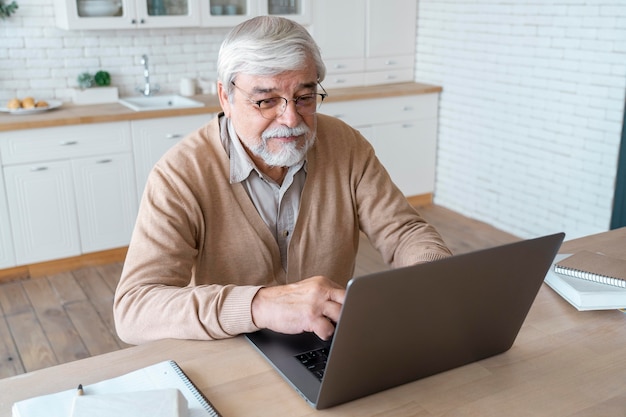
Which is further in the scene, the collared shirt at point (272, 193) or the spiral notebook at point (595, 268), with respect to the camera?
the collared shirt at point (272, 193)

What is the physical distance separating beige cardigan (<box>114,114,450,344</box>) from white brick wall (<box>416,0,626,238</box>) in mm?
2320

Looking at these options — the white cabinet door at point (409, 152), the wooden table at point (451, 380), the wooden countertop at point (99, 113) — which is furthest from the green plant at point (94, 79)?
the wooden table at point (451, 380)

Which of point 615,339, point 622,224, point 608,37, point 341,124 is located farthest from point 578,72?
point 615,339

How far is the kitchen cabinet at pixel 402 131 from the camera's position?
184 inches

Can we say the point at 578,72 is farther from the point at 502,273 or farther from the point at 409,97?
the point at 502,273

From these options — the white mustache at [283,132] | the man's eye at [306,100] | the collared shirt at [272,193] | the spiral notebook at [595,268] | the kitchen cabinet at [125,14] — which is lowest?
the spiral notebook at [595,268]

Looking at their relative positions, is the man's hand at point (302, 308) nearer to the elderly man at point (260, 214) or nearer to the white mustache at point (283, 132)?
the elderly man at point (260, 214)

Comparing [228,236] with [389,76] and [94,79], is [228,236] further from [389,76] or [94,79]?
[389,76]

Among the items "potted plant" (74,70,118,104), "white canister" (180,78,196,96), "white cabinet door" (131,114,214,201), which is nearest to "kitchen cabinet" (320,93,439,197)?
"white canister" (180,78,196,96)

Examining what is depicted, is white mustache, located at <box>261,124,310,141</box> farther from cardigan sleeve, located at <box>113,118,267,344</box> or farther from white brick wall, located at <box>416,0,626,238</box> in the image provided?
white brick wall, located at <box>416,0,626,238</box>

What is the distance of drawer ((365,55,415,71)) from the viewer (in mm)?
5008

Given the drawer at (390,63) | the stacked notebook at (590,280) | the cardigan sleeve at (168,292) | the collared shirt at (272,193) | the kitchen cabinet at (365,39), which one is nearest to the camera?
the cardigan sleeve at (168,292)

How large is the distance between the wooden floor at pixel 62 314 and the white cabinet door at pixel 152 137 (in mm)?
623

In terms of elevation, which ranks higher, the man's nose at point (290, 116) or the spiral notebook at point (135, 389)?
the man's nose at point (290, 116)
